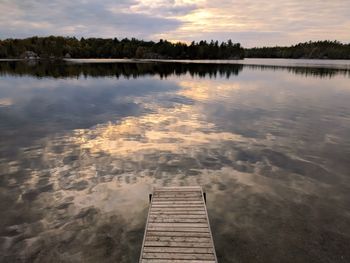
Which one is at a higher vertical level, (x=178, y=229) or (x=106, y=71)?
(x=106, y=71)

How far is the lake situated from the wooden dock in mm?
1682

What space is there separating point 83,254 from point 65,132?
20.7 metres

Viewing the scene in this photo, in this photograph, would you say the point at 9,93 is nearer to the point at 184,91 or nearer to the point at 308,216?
the point at 184,91

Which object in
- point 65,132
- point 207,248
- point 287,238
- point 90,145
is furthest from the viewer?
point 65,132

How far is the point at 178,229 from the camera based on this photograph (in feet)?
40.4

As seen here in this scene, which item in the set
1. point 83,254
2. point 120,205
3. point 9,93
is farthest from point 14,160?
point 9,93

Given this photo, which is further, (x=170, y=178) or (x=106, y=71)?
(x=106, y=71)

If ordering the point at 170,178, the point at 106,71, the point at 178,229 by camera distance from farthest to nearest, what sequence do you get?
the point at 106,71
the point at 170,178
the point at 178,229

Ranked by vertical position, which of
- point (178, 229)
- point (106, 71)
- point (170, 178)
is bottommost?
point (170, 178)

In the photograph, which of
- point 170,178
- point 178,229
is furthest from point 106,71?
point 178,229

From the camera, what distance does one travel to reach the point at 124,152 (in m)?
24.8

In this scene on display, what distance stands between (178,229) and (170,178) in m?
7.76

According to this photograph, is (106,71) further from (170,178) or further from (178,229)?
(178,229)

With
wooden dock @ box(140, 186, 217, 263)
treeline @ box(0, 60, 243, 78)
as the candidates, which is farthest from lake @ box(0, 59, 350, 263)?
treeline @ box(0, 60, 243, 78)
